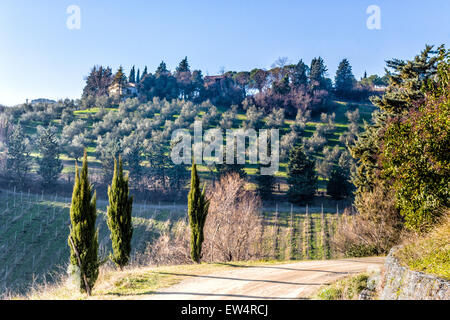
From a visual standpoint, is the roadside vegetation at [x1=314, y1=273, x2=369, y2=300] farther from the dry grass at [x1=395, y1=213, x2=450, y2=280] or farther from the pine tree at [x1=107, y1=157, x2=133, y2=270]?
the pine tree at [x1=107, y1=157, x2=133, y2=270]

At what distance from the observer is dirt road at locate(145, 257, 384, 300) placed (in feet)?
33.7

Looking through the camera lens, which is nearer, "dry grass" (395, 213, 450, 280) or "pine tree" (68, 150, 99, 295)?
"dry grass" (395, 213, 450, 280)

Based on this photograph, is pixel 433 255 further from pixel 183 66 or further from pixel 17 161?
pixel 183 66

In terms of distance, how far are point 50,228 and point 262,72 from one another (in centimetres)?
8029

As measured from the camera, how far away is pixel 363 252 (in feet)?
75.9

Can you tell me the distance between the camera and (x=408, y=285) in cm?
812

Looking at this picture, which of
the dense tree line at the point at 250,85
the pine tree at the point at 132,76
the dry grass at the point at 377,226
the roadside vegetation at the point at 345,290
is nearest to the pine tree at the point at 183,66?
the dense tree line at the point at 250,85

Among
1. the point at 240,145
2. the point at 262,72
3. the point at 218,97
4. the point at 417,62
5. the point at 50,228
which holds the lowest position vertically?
the point at 50,228

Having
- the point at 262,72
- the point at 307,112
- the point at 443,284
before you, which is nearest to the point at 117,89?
the point at 262,72

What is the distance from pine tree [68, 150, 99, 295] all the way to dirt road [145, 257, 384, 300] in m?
2.56

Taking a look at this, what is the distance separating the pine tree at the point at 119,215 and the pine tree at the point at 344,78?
9625 cm

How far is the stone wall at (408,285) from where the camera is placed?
6980 mm

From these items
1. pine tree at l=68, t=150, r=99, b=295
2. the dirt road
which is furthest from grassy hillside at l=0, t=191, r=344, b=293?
pine tree at l=68, t=150, r=99, b=295

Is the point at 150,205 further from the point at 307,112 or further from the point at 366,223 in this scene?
the point at 307,112
